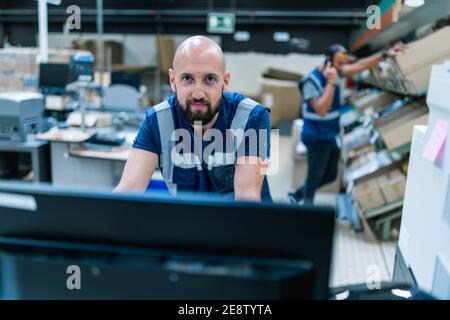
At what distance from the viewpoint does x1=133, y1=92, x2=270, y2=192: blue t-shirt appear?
4.83 ft

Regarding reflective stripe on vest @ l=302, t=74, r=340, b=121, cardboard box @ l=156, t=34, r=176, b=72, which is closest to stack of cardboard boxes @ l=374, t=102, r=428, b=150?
reflective stripe on vest @ l=302, t=74, r=340, b=121

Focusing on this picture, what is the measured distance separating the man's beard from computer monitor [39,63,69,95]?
2851 millimetres

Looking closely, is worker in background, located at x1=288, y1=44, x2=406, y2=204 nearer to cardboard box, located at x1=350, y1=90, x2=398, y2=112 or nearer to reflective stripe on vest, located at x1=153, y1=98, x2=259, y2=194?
cardboard box, located at x1=350, y1=90, x2=398, y2=112

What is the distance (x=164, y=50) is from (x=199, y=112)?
26.0ft

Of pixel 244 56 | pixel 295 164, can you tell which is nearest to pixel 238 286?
pixel 295 164

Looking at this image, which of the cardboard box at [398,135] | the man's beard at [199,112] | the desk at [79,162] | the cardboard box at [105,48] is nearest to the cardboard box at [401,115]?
the cardboard box at [398,135]

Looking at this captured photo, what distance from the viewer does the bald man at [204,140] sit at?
1371 mm

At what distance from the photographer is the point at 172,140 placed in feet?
4.87

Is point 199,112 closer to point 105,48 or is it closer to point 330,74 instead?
point 330,74

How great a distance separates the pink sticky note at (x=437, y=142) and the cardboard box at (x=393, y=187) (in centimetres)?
233

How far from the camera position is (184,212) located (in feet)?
1.85

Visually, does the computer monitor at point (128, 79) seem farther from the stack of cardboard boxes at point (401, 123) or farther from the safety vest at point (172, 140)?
the safety vest at point (172, 140)

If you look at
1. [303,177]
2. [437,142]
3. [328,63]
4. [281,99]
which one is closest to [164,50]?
[281,99]
